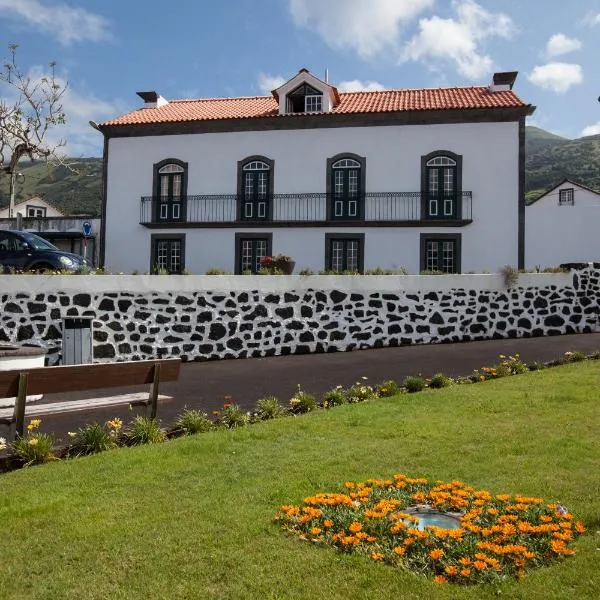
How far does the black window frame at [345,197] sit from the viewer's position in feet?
72.5

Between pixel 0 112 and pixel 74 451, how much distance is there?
581 inches

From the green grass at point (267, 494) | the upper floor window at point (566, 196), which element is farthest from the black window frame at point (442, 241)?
the upper floor window at point (566, 196)

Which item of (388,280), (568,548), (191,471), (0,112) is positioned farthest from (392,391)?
(0,112)

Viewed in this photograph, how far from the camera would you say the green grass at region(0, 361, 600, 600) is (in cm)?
331

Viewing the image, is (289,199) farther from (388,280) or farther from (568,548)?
(568,548)

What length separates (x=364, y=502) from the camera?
432cm

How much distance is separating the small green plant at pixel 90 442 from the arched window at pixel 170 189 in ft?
59.1

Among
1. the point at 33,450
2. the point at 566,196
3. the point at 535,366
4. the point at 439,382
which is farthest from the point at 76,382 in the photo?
the point at 566,196

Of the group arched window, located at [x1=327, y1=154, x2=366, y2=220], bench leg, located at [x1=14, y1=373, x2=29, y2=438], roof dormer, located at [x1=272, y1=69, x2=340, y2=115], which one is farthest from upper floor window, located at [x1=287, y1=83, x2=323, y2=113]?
bench leg, located at [x1=14, y1=373, x2=29, y2=438]

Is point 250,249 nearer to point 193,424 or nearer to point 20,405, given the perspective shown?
point 193,424

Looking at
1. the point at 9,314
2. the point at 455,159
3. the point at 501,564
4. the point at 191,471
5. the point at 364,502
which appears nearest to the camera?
the point at 501,564

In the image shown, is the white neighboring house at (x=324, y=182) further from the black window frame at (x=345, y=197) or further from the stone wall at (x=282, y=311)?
the stone wall at (x=282, y=311)

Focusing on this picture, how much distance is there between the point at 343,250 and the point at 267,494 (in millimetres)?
17940

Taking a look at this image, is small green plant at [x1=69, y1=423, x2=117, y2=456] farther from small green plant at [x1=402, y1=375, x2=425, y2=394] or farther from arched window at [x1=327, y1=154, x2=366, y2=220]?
arched window at [x1=327, y1=154, x2=366, y2=220]
